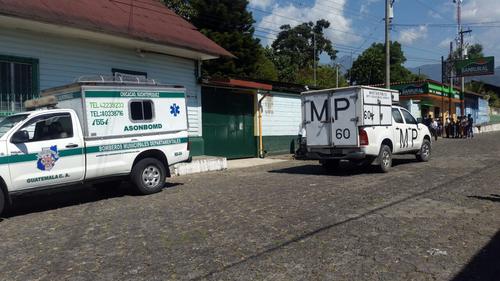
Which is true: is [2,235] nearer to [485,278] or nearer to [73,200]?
[73,200]

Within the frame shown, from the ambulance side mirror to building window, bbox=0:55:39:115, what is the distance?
11.2ft

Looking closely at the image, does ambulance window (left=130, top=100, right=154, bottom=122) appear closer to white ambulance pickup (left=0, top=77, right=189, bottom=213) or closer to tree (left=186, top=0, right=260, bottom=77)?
white ambulance pickup (left=0, top=77, right=189, bottom=213)

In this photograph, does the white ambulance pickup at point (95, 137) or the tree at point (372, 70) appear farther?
the tree at point (372, 70)

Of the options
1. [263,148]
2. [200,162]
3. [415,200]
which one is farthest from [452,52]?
[415,200]

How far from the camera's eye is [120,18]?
14570 millimetres

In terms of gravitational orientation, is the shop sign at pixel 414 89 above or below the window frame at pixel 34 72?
above

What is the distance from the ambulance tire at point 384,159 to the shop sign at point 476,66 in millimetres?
36345

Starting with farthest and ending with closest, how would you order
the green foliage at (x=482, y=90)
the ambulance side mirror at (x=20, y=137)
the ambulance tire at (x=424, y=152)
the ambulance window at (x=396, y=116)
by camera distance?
1. the green foliage at (x=482, y=90)
2. the ambulance tire at (x=424, y=152)
3. the ambulance window at (x=396, y=116)
4. the ambulance side mirror at (x=20, y=137)

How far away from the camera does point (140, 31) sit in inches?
555

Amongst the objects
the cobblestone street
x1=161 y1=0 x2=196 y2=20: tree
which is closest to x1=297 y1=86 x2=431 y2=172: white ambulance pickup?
the cobblestone street

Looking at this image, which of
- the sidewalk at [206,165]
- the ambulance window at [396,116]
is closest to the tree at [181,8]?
the sidewalk at [206,165]

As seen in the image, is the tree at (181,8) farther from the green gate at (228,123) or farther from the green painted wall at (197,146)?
the green painted wall at (197,146)

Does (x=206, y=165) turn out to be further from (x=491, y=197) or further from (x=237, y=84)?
(x=491, y=197)

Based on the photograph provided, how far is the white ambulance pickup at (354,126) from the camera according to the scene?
42.8 ft
